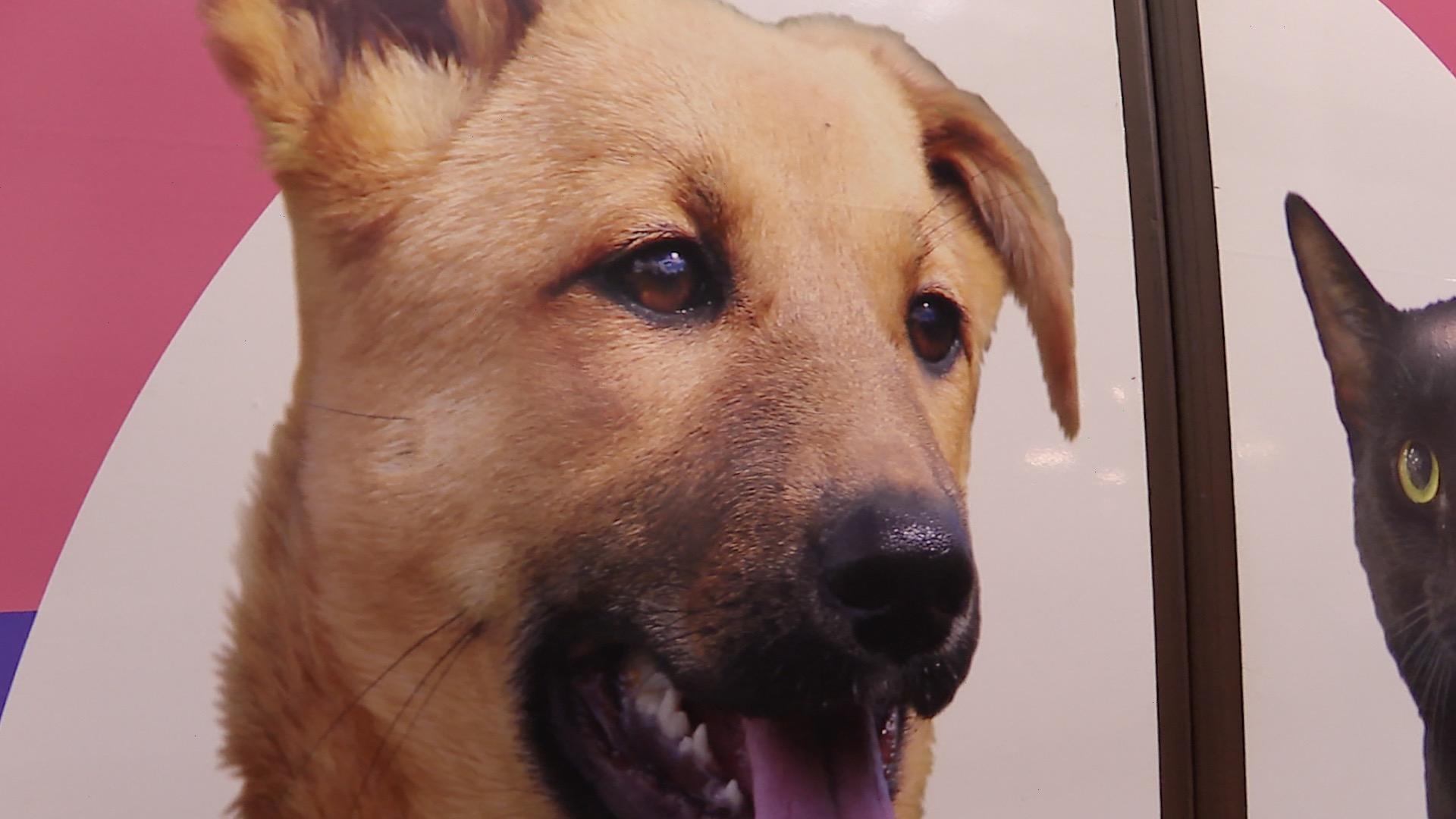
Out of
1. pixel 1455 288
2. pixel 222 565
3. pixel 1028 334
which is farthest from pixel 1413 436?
pixel 222 565

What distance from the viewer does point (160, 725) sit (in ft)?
3.43

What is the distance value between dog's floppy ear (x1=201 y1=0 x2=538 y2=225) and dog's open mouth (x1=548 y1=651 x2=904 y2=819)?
58cm

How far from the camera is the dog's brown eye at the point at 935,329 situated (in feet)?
4.27

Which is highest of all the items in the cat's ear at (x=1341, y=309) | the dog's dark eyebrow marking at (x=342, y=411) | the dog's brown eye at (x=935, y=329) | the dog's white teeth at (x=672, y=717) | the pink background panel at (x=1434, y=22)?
the pink background panel at (x=1434, y=22)

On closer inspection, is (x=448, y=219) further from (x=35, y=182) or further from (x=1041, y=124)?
(x=1041, y=124)

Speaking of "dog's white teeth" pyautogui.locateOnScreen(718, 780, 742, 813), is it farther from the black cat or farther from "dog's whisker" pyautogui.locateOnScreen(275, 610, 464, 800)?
the black cat

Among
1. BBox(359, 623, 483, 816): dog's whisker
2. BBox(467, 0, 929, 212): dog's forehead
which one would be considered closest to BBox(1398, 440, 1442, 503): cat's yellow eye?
BBox(467, 0, 929, 212): dog's forehead

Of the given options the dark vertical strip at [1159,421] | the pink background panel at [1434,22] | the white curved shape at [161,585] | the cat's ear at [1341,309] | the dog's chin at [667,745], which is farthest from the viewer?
the pink background panel at [1434,22]

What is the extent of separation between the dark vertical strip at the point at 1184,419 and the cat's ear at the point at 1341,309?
0.60ft

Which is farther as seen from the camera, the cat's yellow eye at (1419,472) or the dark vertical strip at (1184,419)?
the cat's yellow eye at (1419,472)

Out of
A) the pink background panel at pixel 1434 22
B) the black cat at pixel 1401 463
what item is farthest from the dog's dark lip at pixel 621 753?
the pink background panel at pixel 1434 22

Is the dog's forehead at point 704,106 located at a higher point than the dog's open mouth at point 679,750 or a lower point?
higher

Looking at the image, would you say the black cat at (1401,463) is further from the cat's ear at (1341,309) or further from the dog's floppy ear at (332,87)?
the dog's floppy ear at (332,87)

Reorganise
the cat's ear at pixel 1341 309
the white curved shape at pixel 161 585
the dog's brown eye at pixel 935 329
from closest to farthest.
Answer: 1. the white curved shape at pixel 161 585
2. the dog's brown eye at pixel 935 329
3. the cat's ear at pixel 1341 309
